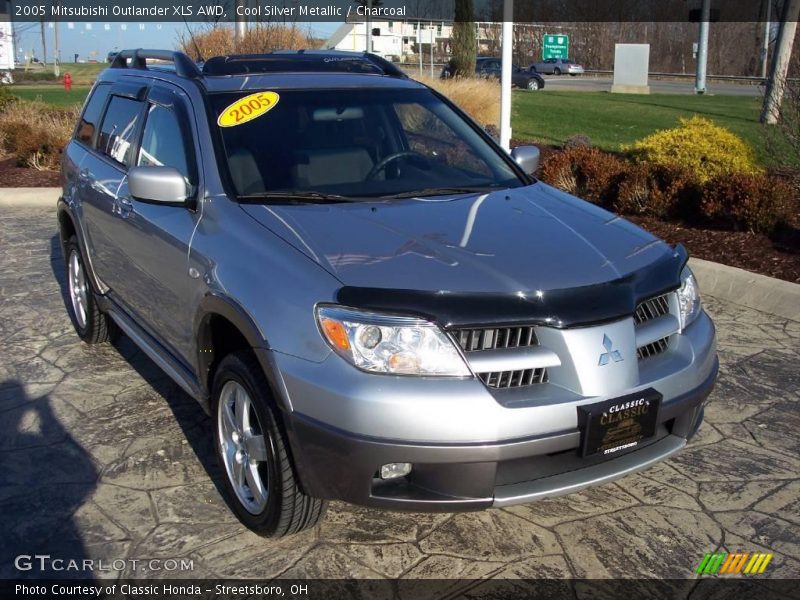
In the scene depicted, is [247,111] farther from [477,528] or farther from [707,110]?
[707,110]

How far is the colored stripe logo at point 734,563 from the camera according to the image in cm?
348

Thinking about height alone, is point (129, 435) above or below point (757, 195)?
below

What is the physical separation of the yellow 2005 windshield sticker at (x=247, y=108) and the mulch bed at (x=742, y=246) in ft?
14.8

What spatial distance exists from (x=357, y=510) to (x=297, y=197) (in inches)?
56.4

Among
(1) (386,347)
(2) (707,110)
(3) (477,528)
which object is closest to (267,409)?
(1) (386,347)

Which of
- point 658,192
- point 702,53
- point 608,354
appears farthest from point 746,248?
point 702,53

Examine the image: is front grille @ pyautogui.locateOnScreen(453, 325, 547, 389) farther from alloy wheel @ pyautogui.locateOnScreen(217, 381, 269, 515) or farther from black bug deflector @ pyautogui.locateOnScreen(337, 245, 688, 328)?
alloy wheel @ pyautogui.locateOnScreen(217, 381, 269, 515)

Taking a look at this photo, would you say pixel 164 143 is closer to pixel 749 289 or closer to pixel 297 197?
pixel 297 197

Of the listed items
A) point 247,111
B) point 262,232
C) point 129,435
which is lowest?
point 129,435

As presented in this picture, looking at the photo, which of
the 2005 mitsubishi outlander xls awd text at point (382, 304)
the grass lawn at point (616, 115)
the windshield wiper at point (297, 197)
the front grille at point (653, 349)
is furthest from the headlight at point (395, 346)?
the grass lawn at point (616, 115)

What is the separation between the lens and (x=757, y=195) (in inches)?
303

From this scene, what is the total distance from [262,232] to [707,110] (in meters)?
A: 24.5

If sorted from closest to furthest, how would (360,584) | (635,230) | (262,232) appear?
(360,584)
(262,232)
(635,230)

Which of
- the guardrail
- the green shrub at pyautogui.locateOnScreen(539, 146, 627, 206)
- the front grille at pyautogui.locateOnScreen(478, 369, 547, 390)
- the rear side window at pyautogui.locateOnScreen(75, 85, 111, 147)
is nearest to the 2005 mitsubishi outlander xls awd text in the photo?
the front grille at pyautogui.locateOnScreen(478, 369, 547, 390)
